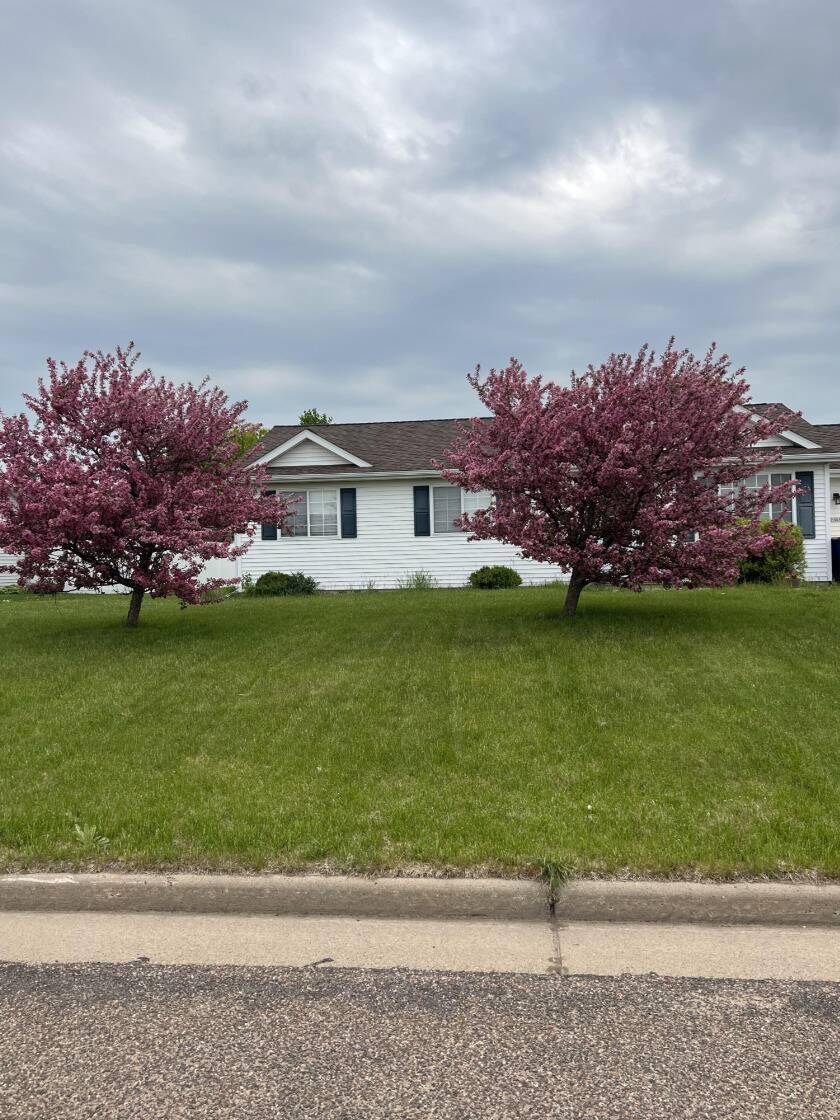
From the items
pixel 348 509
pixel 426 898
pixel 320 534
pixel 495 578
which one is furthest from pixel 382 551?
pixel 426 898

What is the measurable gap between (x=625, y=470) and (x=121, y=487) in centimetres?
669

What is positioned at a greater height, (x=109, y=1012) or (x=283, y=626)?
(x=283, y=626)

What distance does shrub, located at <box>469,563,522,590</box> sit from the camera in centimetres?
2064

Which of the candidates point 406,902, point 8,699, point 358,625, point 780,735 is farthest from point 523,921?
point 358,625

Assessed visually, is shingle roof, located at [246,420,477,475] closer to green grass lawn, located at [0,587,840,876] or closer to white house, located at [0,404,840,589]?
white house, located at [0,404,840,589]

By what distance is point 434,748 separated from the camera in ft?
21.9

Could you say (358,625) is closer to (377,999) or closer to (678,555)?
(678,555)

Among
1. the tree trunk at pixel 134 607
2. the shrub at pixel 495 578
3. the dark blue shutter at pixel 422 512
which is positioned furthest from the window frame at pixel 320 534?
the tree trunk at pixel 134 607

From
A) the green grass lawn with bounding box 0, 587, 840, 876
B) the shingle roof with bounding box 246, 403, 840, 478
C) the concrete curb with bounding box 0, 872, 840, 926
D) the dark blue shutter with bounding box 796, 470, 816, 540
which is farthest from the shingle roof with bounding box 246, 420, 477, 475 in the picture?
the concrete curb with bounding box 0, 872, 840, 926

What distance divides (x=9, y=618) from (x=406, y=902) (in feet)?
43.3

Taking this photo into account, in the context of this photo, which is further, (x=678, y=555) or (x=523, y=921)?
(x=678, y=555)

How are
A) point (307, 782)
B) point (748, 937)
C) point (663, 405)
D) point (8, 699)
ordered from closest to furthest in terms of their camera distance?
point (748, 937) < point (307, 782) < point (8, 699) < point (663, 405)

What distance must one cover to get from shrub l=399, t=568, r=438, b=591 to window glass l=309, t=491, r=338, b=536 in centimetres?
236

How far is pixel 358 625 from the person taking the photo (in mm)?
12750
